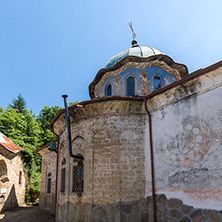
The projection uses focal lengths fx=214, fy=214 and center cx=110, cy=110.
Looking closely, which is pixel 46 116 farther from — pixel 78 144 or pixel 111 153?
pixel 111 153

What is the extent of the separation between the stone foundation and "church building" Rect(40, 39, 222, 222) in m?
0.02

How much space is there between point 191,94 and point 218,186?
2.68 m

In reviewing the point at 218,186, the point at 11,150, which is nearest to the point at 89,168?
the point at 218,186

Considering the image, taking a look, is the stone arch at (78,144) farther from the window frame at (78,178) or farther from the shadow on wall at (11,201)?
the shadow on wall at (11,201)

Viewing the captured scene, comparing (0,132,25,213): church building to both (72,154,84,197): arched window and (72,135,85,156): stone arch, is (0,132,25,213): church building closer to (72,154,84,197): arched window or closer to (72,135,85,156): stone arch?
(72,135,85,156): stone arch

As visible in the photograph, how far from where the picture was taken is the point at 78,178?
333 inches

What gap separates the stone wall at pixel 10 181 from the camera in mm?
15906

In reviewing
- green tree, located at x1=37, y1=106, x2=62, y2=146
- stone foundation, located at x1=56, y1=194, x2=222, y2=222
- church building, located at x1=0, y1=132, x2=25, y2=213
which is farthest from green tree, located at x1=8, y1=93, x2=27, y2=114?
stone foundation, located at x1=56, y1=194, x2=222, y2=222

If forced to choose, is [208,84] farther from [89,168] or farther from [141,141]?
[89,168]

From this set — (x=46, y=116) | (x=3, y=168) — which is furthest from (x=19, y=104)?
(x=3, y=168)

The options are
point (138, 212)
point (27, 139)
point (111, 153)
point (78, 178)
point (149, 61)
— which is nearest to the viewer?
point (138, 212)

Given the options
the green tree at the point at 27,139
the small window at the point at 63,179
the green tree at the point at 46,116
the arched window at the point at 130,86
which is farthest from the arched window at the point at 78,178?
the green tree at the point at 46,116

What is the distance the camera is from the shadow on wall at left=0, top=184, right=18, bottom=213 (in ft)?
52.0

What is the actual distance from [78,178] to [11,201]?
36.6ft
